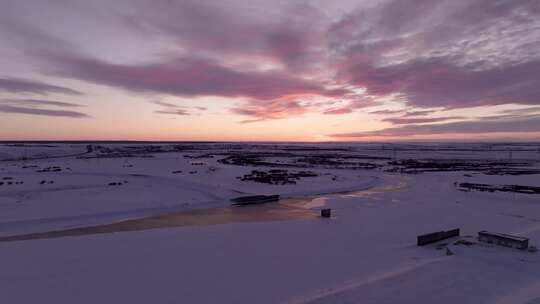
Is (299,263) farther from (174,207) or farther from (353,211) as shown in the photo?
(174,207)

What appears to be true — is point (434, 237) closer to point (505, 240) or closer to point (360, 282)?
point (505, 240)

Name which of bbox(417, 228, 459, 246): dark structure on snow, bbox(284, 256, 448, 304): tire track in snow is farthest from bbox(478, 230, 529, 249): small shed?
bbox(284, 256, 448, 304): tire track in snow

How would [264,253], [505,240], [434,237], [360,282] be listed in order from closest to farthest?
[360,282] < [505,240] < [264,253] < [434,237]

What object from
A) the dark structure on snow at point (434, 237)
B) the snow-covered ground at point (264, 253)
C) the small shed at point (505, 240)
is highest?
the small shed at point (505, 240)

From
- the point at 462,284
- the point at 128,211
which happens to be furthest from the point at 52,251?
the point at 462,284

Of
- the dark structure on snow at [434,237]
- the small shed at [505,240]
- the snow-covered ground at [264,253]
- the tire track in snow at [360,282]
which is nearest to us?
the tire track in snow at [360,282]

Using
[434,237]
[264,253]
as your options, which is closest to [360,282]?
[264,253]

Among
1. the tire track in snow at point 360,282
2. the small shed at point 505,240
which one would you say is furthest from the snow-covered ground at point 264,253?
the small shed at point 505,240

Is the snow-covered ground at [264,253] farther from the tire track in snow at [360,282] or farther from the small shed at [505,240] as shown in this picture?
the small shed at [505,240]
